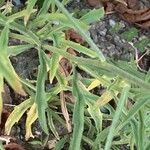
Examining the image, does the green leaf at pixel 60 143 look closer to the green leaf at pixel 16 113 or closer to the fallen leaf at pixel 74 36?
the green leaf at pixel 16 113

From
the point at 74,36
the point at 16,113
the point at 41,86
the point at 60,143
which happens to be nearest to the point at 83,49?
the point at 41,86

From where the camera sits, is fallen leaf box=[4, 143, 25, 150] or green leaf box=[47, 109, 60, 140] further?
fallen leaf box=[4, 143, 25, 150]

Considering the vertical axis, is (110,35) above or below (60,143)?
above

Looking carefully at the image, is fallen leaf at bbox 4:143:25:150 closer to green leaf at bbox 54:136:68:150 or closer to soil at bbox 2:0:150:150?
green leaf at bbox 54:136:68:150

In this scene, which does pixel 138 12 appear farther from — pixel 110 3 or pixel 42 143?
pixel 42 143

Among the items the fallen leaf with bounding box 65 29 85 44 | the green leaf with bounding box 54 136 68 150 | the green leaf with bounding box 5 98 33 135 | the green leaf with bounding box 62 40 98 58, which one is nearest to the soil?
the fallen leaf with bounding box 65 29 85 44

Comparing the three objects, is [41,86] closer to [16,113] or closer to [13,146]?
[16,113]

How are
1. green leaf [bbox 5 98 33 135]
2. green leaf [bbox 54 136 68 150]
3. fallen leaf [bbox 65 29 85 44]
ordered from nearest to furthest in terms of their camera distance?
green leaf [bbox 5 98 33 135]
green leaf [bbox 54 136 68 150]
fallen leaf [bbox 65 29 85 44]

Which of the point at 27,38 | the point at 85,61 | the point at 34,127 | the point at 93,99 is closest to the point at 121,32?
the point at 34,127

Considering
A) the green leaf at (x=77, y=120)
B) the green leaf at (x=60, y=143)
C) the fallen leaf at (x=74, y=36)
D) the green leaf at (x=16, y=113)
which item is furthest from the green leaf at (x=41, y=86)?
the fallen leaf at (x=74, y=36)

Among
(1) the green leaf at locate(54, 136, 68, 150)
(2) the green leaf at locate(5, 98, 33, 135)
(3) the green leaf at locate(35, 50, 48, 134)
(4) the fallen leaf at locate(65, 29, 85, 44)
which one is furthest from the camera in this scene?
(4) the fallen leaf at locate(65, 29, 85, 44)

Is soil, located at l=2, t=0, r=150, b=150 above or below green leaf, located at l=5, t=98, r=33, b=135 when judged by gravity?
above
